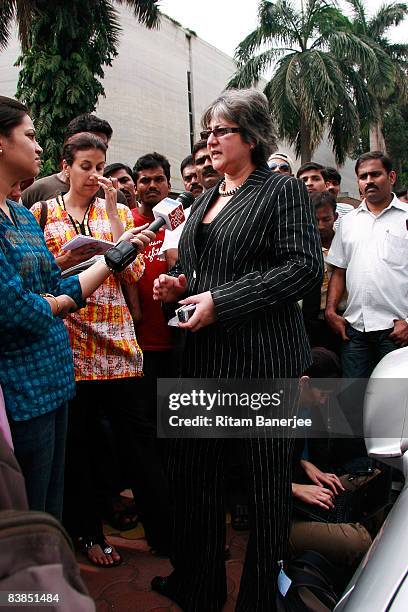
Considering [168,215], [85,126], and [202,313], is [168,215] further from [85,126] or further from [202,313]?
[85,126]

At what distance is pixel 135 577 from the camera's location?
2471mm

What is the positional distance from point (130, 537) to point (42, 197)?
176cm

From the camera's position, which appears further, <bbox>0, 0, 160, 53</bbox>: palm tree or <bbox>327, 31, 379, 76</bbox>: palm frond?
<bbox>327, 31, 379, 76</bbox>: palm frond

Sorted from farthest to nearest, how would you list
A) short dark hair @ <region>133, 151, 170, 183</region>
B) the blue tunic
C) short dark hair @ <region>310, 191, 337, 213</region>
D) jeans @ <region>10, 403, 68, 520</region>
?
short dark hair @ <region>310, 191, 337, 213</region>
short dark hair @ <region>133, 151, 170, 183</region>
jeans @ <region>10, 403, 68, 520</region>
the blue tunic

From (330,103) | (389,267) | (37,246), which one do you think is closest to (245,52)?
(330,103)

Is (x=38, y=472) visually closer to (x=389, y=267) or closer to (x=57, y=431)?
(x=57, y=431)

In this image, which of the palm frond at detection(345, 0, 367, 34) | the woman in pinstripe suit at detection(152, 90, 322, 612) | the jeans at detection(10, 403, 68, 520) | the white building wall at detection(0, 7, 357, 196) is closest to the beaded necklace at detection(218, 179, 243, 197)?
the woman in pinstripe suit at detection(152, 90, 322, 612)

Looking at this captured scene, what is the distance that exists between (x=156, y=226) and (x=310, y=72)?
19590 mm

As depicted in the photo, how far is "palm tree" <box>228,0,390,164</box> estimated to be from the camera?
19.8m

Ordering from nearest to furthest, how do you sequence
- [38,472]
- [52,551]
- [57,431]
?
[52,551]
[38,472]
[57,431]

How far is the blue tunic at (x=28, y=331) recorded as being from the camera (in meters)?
1.53

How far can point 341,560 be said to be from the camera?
2.21m

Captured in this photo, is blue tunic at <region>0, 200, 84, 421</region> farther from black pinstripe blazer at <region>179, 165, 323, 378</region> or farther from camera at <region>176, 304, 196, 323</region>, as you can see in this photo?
black pinstripe blazer at <region>179, 165, 323, 378</region>

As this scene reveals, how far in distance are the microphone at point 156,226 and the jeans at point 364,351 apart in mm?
1386
